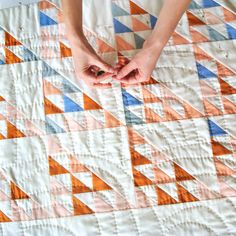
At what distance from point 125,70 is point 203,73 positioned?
18cm

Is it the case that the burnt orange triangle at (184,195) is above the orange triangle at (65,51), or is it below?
below

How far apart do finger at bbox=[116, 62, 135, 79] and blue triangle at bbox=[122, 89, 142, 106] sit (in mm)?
42

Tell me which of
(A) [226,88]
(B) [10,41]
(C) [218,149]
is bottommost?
(C) [218,149]

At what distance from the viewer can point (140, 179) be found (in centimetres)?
74

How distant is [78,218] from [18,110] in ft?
0.86

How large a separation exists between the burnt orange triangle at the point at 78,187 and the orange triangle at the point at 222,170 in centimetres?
27

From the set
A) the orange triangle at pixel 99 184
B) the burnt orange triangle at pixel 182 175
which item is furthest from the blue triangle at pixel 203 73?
the orange triangle at pixel 99 184

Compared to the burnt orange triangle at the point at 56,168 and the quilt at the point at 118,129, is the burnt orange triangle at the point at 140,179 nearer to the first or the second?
the quilt at the point at 118,129

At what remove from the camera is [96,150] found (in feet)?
2.48

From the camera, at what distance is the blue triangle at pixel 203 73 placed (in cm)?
80

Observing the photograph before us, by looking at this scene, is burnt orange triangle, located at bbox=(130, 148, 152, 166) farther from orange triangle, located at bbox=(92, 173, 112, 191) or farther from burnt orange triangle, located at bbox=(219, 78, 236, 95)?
burnt orange triangle, located at bbox=(219, 78, 236, 95)

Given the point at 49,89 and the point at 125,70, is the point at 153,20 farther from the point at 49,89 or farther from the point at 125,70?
the point at 49,89

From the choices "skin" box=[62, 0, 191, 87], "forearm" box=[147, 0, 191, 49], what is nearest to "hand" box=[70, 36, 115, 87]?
"skin" box=[62, 0, 191, 87]

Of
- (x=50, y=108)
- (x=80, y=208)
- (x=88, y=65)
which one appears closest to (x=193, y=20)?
(x=88, y=65)
